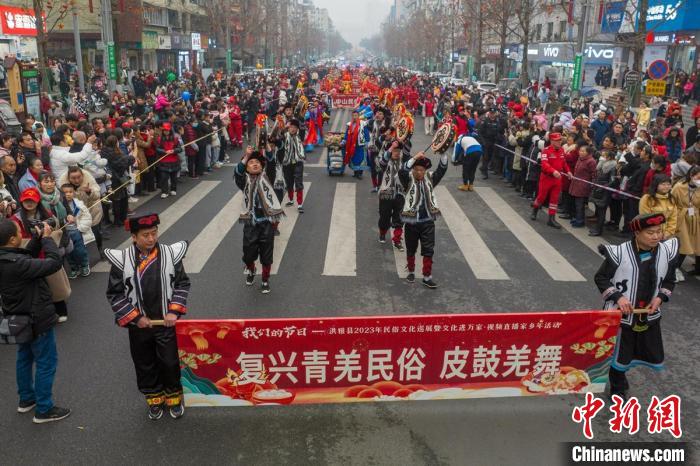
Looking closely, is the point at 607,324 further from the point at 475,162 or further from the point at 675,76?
the point at 675,76

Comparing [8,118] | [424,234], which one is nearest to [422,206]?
[424,234]

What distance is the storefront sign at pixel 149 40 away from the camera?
46428 millimetres

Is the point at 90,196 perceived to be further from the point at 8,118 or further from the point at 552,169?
the point at 8,118

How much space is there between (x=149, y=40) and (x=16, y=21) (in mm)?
17177

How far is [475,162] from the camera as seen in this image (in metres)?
14.7

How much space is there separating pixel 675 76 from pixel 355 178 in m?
22.9

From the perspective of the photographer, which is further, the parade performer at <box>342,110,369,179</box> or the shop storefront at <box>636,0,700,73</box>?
the shop storefront at <box>636,0,700,73</box>

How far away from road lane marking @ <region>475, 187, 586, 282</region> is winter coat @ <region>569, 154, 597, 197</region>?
117 cm

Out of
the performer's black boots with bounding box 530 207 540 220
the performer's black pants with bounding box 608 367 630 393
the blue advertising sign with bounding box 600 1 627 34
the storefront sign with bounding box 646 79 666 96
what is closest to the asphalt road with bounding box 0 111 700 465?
the performer's black pants with bounding box 608 367 630 393

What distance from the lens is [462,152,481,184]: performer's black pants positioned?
14523 millimetres

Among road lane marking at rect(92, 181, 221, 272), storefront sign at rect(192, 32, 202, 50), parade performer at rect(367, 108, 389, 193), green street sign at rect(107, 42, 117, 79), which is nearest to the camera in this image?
road lane marking at rect(92, 181, 221, 272)

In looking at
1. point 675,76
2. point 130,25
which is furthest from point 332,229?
point 130,25

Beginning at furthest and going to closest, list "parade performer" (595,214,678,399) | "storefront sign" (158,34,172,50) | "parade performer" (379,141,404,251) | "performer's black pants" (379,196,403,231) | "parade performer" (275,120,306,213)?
"storefront sign" (158,34,172,50) → "parade performer" (275,120,306,213) → "performer's black pants" (379,196,403,231) → "parade performer" (379,141,404,251) → "parade performer" (595,214,678,399)

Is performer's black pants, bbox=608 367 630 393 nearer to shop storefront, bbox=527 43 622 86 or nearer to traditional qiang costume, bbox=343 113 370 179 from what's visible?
traditional qiang costume, bbox=343 113 370 179
